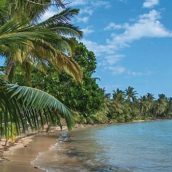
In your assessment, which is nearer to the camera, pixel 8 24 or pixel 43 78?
pixel 8 24

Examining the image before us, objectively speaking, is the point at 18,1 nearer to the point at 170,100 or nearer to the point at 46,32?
the point at 46,32

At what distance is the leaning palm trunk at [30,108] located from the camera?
7.73 m

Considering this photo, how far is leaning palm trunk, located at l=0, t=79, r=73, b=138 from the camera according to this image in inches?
304

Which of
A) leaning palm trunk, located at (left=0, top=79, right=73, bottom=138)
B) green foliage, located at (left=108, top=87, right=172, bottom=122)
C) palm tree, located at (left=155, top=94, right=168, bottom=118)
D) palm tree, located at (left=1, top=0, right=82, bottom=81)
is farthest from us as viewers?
palm tree, located at (left=155, top=94, right=168, bottom=118)

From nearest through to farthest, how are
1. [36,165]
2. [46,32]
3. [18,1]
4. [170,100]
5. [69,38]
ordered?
1. [46,32]
2. [18,1]
3. [36,165]
4. [69,38]
5. [170,100]

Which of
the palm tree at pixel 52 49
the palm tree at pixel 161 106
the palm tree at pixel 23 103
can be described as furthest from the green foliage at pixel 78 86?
the palm tree at pixel 161 106

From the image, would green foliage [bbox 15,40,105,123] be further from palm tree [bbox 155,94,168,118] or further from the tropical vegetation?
palm tree [bbox 155,94,168,118]

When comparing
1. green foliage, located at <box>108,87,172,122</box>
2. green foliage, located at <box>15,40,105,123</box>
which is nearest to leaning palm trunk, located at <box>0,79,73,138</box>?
green foliage, located at <box>15,40,105,123</box>

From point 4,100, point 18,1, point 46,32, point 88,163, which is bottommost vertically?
point 88,163

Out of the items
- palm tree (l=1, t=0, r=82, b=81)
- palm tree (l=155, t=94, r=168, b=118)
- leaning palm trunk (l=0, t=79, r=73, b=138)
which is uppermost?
palm tree (l=155, t=94, r=168, b=118)

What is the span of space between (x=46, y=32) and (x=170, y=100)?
A: 13977cm

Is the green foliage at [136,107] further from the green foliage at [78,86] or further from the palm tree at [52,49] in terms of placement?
the palm tree at [52,49]

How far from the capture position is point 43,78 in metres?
41.8

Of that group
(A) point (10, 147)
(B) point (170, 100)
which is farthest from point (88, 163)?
(B) point (170, 100)
